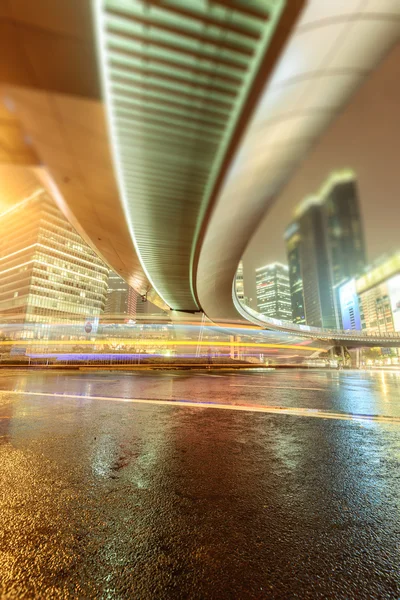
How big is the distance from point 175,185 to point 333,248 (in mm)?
176793

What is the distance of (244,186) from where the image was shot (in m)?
7.38

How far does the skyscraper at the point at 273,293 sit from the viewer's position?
151 metres

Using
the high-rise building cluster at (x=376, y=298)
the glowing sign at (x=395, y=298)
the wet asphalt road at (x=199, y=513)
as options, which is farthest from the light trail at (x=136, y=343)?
the glowing sign at (x=395, y=298)

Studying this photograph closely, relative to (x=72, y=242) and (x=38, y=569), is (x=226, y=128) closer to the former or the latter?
(x=38, y=569)

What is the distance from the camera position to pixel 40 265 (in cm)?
8875

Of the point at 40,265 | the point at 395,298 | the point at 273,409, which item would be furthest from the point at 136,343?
the point at 395,298

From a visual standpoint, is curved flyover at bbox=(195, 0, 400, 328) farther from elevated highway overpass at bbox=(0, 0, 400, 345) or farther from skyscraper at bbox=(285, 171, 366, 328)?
skyscraper at bbox=(285, 171, 366, 328)

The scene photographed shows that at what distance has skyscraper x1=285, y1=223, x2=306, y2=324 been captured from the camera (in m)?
164

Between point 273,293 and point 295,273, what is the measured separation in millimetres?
30543

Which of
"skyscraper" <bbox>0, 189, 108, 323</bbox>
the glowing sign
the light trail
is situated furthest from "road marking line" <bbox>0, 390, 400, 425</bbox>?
"skyscraper" <bbox>0, 189, 108, 323</bbox>

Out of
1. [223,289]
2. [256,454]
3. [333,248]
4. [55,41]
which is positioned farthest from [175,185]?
[333,248]

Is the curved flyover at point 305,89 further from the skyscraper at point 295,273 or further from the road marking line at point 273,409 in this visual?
the skyscraper at point 295,273

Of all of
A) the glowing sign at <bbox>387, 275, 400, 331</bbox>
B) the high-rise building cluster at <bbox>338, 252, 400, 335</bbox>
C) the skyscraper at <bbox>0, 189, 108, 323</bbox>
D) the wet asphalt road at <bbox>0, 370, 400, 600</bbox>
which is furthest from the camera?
the skyscraper at <bbox>0, 189, 108, 323</bbox>

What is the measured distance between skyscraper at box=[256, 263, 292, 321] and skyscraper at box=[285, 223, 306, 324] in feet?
14.2
